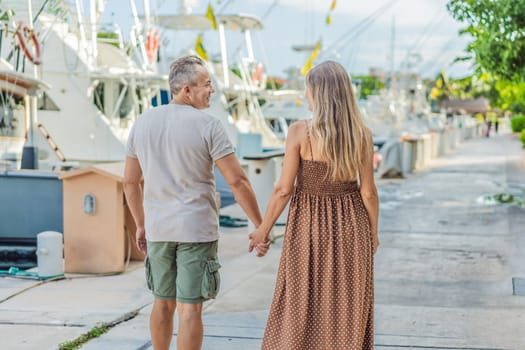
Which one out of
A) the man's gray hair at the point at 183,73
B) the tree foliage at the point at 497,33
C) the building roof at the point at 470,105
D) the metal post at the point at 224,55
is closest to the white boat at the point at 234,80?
the metal post at the point at 224,55

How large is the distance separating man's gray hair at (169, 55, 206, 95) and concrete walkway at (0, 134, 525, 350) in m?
1.96

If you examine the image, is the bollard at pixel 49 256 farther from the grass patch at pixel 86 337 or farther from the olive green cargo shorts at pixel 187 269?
the olive green cargo shorts at pixel 187 269

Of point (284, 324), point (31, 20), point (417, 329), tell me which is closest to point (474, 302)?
point (417, 329)

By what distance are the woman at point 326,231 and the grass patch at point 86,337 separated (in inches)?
69.0

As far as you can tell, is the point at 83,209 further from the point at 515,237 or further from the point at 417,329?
the point at 515,237

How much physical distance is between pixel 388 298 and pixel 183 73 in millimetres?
3615

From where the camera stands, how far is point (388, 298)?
736 cm

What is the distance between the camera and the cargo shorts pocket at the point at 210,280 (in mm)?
4477

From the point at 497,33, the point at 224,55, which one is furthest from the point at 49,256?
the point at 224,55

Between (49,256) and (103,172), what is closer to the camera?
(49,256)

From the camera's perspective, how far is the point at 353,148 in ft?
14.4

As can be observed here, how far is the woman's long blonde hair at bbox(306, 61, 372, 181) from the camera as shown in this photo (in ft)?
14.1

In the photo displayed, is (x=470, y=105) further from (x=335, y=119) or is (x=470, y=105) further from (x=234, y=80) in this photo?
(x=335, y=119)

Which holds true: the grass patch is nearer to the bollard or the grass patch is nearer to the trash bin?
the bollard
